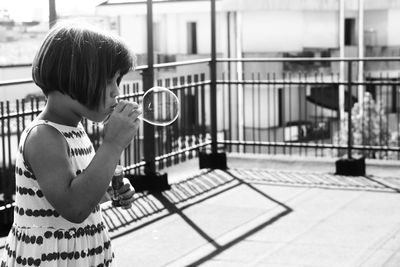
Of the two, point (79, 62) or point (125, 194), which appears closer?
point (79, 62)

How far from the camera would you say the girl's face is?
2.58 metres

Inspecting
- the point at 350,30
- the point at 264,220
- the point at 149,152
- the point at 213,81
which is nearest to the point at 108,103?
the point at 264,220

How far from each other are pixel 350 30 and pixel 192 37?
11660 millimetres

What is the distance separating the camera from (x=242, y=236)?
691 centimetres

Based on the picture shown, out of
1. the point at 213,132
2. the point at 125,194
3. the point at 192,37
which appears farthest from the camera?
the point at 192,37

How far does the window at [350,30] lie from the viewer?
201 feet

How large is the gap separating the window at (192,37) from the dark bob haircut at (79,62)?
5593cm

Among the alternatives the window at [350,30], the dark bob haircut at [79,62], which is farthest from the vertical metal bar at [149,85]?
the window at [350,30]

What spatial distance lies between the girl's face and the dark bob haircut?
0.7 inches

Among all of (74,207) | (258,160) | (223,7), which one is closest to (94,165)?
(74,207)

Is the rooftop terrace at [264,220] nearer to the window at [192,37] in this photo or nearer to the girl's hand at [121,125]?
the girl's hand at [121,125]

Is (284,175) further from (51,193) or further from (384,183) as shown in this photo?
(51,193)

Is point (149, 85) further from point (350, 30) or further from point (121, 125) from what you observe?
point (350, 30)

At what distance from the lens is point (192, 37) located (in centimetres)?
Result: 5944
